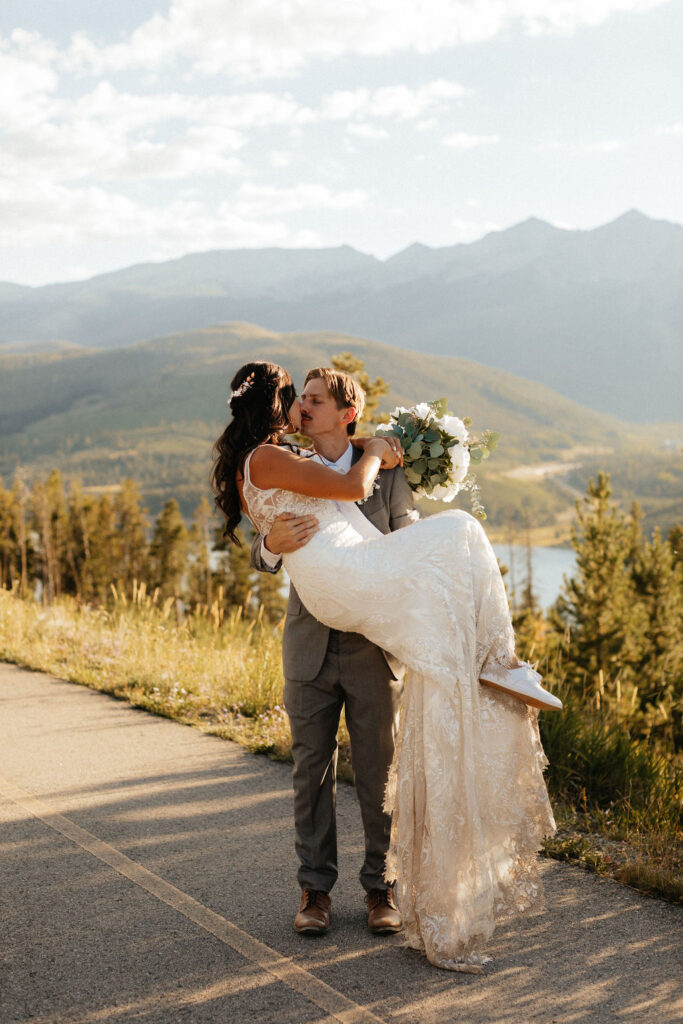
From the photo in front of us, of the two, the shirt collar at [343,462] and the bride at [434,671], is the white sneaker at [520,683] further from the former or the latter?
the shirt collar at [343,462]

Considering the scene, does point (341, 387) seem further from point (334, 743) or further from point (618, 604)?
point (618, 604)

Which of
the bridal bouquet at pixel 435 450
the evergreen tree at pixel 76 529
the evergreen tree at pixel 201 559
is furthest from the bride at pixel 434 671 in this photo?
the evergreen tree at pixel 76 529

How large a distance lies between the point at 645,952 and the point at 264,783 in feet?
9.05

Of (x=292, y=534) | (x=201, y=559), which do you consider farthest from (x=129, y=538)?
(x=292, y=534)

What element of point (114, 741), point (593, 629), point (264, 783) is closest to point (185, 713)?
point (114, 741)

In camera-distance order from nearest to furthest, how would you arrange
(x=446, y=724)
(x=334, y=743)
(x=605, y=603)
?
(x=446, y=724) → (x=334, y=743) → (x=605, y=603)

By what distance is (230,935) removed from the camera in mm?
3807

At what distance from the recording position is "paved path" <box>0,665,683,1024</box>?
326 centimetres

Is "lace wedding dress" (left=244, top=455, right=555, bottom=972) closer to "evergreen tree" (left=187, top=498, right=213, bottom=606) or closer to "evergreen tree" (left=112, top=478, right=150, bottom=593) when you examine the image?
"evergreen tree" (left=187, top=498, right=213, bottom=606)

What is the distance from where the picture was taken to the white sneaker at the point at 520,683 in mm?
3590

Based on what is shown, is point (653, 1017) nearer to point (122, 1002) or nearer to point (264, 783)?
point (122, 1002)

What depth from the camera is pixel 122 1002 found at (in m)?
3.29

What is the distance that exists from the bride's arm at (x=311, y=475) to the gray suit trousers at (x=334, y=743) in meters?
0.62

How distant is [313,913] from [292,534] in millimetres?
1587
